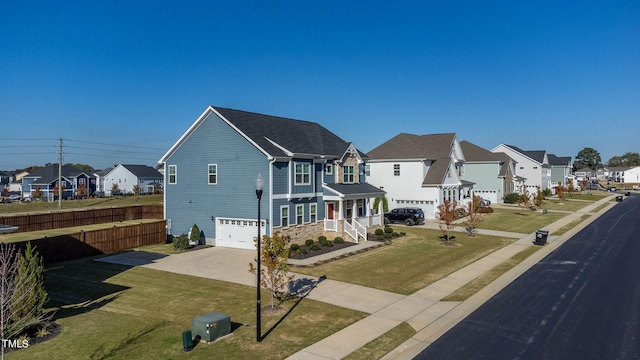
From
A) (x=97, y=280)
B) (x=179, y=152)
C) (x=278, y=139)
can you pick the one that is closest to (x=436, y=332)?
(x=97, y=280)

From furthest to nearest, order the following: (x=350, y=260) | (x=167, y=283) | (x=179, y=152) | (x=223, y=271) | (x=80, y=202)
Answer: (x=80, y=202), (x=179, y=152), (x=350, y=260), (x=223, y=271), (x=167, y=283)

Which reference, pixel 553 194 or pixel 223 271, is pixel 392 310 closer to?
pixel 223 271

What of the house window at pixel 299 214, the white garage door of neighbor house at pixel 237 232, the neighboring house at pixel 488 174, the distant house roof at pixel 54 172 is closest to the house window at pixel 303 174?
the house window at pixel 299 214

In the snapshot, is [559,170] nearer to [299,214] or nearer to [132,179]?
[299,214]

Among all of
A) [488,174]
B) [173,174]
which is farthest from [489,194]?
[173,174]

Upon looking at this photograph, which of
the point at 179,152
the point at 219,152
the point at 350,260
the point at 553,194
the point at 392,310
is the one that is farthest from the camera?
the point at 553,194

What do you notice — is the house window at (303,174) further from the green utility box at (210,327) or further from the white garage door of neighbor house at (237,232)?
the green utility box at (210,327)

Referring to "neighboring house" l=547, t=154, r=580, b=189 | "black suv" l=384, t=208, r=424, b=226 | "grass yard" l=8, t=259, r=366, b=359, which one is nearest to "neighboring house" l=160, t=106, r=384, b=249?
"black suv" l=384, t=208, r=424, b=226
